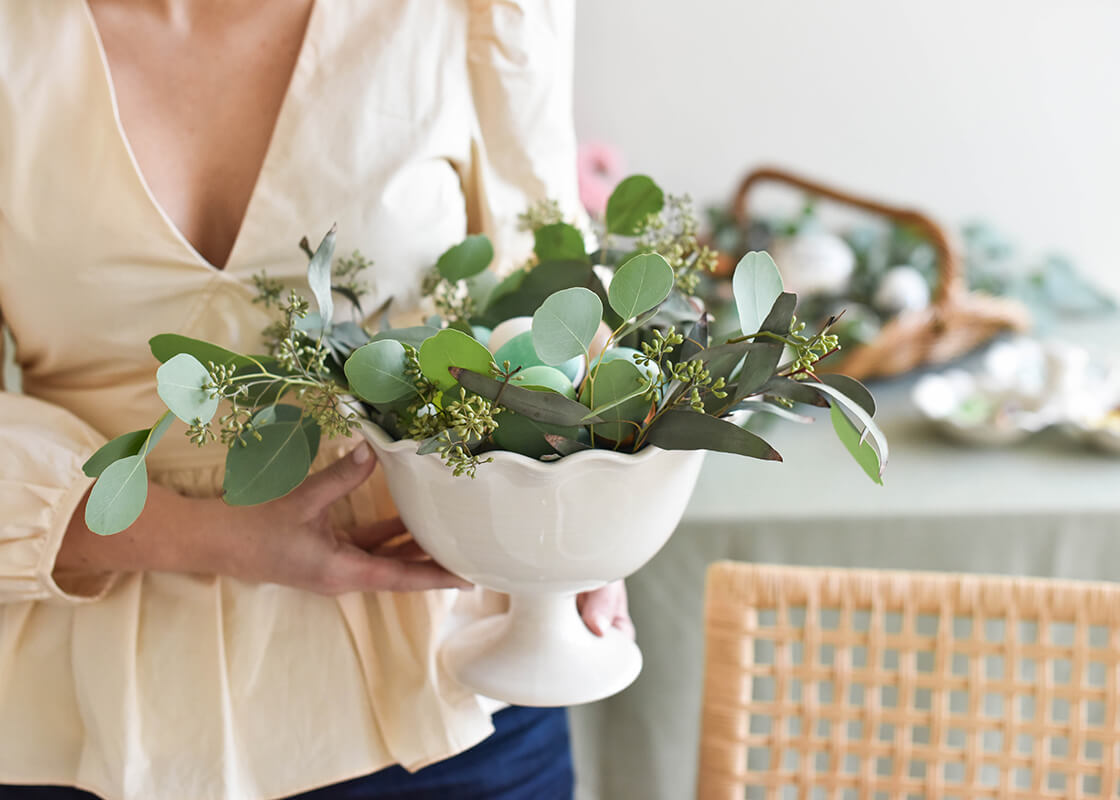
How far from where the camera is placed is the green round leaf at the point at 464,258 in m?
0.61

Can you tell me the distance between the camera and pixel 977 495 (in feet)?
3.84

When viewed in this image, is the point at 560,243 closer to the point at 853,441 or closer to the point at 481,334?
the point at 481,334

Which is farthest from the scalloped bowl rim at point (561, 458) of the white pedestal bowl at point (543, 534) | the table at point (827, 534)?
the table at point (827, 534)

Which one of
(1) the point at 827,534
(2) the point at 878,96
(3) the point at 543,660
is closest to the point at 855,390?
(3) the point at 543,660

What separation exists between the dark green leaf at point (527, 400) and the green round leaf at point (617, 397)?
13 millimetres

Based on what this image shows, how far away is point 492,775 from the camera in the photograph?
0.73 metres

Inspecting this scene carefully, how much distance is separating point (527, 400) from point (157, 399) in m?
0.35

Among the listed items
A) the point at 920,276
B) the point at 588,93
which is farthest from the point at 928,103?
the point at 588,93

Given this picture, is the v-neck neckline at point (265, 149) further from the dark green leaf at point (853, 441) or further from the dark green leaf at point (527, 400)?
the dark green leaf at point (853, 441)

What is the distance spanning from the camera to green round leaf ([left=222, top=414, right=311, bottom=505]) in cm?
48

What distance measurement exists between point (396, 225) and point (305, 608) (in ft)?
0.87

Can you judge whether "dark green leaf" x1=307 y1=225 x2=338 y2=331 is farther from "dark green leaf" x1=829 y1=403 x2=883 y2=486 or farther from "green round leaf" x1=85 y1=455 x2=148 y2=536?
"dark green leaf" x1=829 y1=403 x2=883 y2=486

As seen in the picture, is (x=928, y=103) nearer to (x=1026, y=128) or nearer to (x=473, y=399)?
(x=1026, y=128)

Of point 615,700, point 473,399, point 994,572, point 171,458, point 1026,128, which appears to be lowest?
Result: point 1026,128
